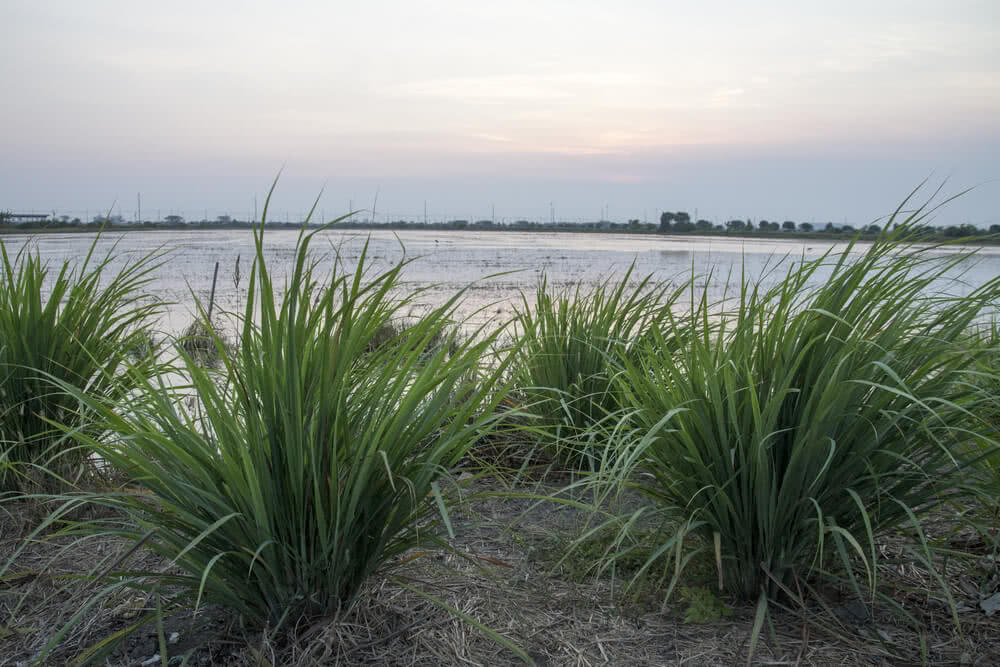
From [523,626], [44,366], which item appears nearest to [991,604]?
[523,626]

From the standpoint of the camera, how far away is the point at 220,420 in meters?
1.94

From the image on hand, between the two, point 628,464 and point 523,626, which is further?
point 523,626

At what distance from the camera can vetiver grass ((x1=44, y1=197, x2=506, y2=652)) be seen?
1827 millimetres

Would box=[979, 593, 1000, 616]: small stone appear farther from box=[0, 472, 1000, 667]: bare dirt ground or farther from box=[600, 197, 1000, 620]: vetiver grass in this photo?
box=[600, 197, 1000, 620]: vetiver grass

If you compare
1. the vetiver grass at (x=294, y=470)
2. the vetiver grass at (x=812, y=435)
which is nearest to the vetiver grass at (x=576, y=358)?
the vetiver grass at (x=812, y=435)

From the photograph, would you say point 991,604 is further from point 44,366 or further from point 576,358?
point 44,366

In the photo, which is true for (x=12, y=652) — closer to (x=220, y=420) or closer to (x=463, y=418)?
(x=220, y=420)

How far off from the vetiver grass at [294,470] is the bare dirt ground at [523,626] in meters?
0.11

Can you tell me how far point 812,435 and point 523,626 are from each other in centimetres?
96

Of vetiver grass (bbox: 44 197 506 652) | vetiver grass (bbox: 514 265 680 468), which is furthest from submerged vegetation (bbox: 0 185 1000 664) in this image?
vetiver grass (bbox: 514 265 680 468)

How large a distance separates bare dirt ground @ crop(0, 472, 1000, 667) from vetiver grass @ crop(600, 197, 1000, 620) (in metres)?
0.16

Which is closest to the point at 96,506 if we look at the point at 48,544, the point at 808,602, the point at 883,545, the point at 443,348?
the point at 48,544

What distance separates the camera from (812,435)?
1904 millimetres

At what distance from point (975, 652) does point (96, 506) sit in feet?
10.6
